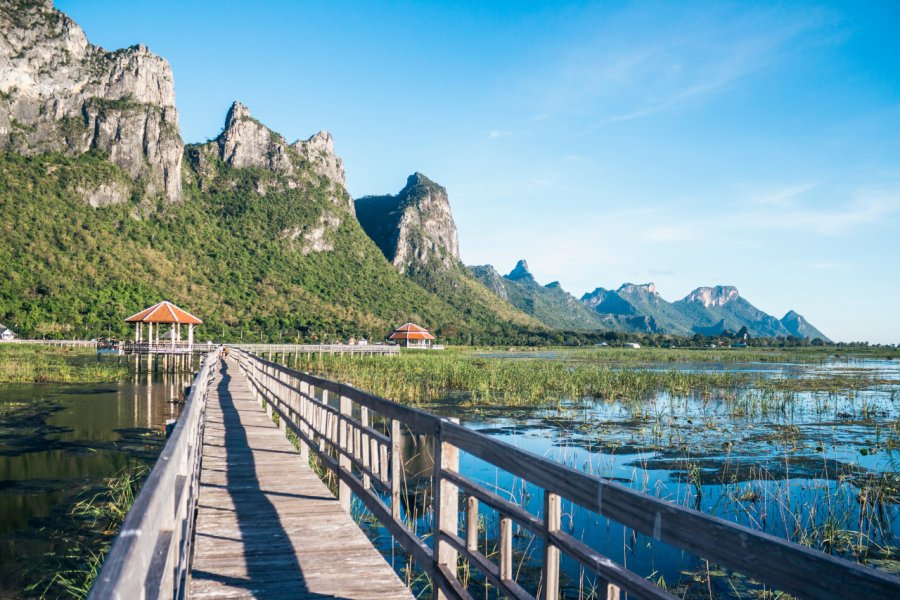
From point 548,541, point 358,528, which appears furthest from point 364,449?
point 548,541

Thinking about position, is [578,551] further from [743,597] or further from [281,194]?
[281,194]

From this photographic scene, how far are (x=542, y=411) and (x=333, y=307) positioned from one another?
3226 inches

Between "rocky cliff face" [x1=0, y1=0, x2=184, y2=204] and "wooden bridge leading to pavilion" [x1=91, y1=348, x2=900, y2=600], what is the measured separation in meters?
90.0

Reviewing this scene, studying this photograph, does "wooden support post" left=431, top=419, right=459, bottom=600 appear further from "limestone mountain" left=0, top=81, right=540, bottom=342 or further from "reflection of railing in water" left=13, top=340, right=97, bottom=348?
"limestone mountain" left=0, top=81, right=540, bottom=342

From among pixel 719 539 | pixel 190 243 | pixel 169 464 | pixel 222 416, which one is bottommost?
pixel 222 416

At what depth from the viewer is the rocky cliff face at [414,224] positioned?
521 feet

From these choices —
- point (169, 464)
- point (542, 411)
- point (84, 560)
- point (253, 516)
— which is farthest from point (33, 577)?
point (542, 411)

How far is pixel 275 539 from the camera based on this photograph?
5.01m

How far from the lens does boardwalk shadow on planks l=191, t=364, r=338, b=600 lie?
4.06 metres

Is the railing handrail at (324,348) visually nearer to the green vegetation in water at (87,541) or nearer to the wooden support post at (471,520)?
the green vegetation in water at (87,541)

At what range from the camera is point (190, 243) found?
9212 cm

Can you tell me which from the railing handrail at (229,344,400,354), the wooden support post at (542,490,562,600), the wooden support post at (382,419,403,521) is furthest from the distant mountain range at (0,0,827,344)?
the wooden support post at (542,490,562,600)

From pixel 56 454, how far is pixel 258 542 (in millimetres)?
10857

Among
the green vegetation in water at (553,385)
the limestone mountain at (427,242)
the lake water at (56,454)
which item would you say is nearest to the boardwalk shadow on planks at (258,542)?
the lake water at (56,454)
